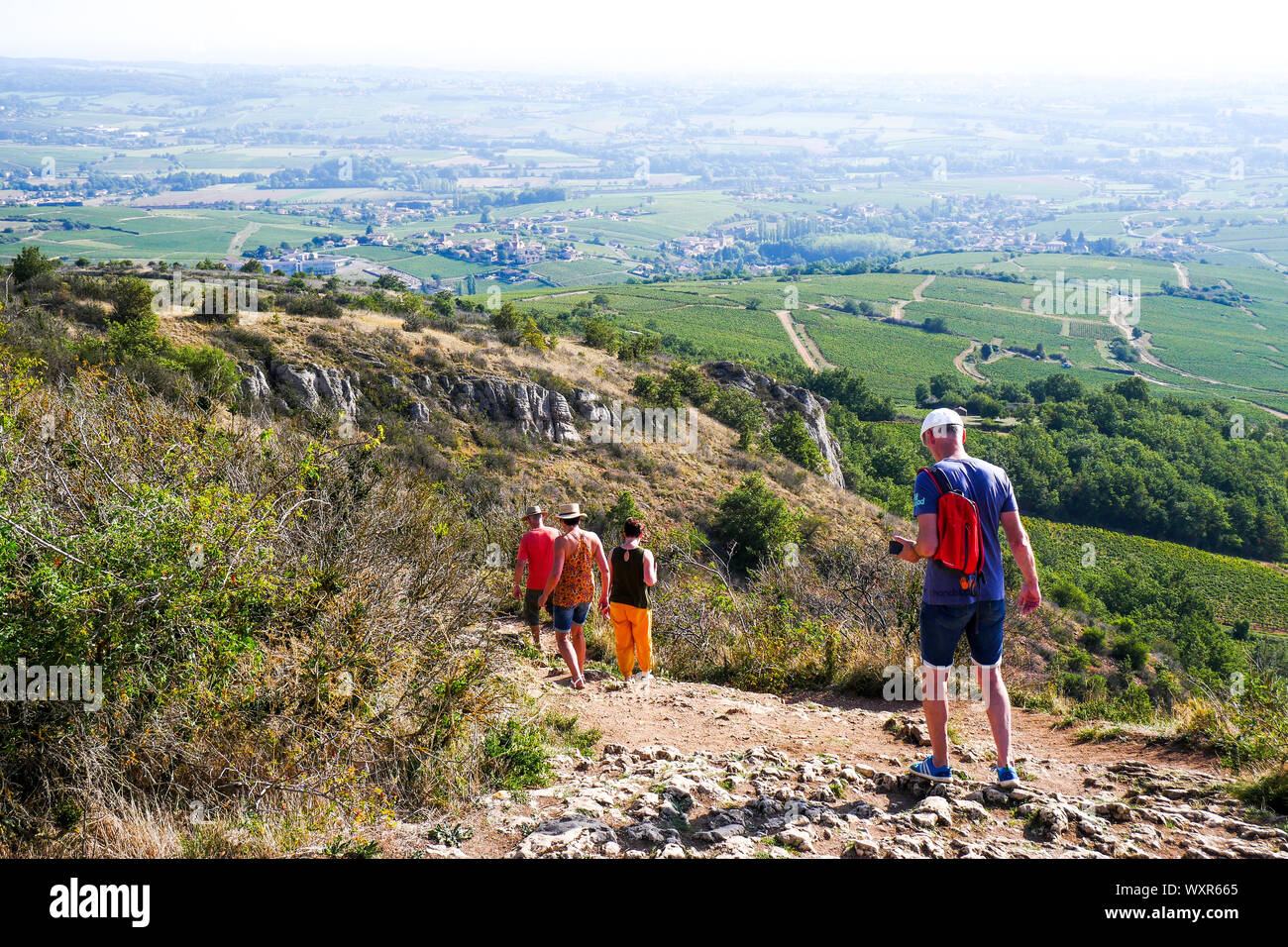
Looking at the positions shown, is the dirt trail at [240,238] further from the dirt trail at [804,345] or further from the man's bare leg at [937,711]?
the man's bare leg at [937,711]

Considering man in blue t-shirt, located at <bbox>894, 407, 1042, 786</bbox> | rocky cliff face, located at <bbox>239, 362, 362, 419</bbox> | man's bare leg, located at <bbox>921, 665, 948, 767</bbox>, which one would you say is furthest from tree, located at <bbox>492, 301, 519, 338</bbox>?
man's bare leg, located at <bbox>921, 665, 948, 767</bbox>

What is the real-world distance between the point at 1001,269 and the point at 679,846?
15808 cm

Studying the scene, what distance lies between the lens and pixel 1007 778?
4.14m

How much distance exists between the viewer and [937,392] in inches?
2749

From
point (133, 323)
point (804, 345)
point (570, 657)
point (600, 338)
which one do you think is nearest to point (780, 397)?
point (600, 338)

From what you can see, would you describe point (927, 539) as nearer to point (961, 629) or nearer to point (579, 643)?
point (961, 629)

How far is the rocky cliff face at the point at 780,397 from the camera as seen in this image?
1544 inches

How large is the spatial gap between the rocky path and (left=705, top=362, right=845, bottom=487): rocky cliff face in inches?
1309

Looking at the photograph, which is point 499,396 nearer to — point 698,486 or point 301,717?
point 698,486

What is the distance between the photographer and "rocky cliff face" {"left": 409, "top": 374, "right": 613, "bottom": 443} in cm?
2461

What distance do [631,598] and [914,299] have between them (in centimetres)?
11458

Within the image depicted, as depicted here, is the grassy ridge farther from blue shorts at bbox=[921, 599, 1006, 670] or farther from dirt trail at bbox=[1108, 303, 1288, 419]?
blue shorts at bbox=[921, 599, 1006, 670]

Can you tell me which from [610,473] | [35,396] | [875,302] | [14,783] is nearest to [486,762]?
[14,783]

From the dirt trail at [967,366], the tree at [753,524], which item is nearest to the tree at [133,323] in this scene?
the tree at [753,524]
